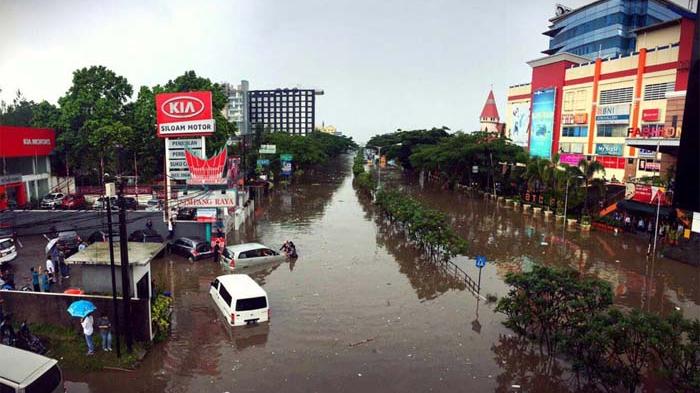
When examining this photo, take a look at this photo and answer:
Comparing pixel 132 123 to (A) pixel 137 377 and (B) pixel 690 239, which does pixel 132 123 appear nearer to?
(A) pixel 137 377

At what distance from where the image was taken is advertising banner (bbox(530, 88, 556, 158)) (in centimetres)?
5047

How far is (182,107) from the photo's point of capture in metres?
27.6

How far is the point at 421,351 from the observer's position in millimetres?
12828

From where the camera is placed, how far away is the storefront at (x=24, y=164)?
33.6 metres

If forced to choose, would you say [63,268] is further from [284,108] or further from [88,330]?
[284,108]

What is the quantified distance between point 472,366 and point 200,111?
21591 mm

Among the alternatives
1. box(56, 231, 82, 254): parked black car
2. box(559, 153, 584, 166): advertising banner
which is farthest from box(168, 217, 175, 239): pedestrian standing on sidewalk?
box(559, 153, 584, 166): advertising banner

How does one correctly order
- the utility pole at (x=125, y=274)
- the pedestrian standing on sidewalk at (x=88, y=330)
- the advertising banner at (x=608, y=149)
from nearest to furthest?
the utility pole at (x=125, y=274)
the pedestrian standing on sidewalk at (x=88, y=330)
the advertising banner at (x=608, y=149)

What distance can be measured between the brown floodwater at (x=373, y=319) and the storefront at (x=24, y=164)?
18956 millimetres

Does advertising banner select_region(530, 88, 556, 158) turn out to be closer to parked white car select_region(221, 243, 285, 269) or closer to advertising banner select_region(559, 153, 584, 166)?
advertising banner select_region(559, 153, 584, 166)

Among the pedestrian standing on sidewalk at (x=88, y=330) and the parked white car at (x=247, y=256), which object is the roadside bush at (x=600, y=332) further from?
the parked white car at (x=247, y=256)

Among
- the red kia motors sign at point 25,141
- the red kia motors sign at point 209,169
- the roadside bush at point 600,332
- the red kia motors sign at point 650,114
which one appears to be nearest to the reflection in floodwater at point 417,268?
the roadside bush at point 600,332

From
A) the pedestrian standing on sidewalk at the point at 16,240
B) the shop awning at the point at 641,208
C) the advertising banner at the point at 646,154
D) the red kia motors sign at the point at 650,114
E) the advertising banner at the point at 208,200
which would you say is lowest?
the pedestrian standing on sidewalk at the point at 16,240

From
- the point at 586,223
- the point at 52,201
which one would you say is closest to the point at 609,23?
the point at 586,223
